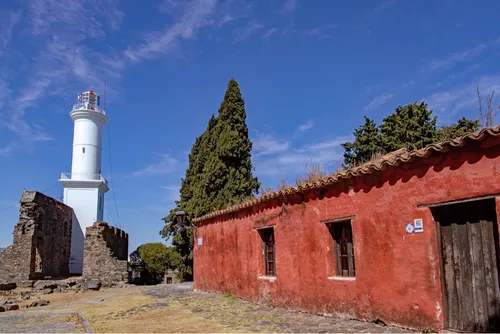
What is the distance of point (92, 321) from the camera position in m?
9.70

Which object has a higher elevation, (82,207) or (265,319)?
(82,207)

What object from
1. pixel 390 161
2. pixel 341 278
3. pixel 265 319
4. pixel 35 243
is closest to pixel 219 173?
pixel 35 243

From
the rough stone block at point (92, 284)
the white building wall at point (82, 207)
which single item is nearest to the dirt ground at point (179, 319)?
the rough stone block at point (92, 284)

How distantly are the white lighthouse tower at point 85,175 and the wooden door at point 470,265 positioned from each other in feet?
98.2

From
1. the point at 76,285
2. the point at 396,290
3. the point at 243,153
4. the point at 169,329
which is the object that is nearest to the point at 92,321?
the point at 169,329

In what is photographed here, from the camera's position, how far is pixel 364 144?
77.1 feet

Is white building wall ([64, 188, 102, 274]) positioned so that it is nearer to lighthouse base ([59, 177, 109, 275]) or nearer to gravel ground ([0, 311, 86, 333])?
lighthouse base ([59, 177, 109, 275])

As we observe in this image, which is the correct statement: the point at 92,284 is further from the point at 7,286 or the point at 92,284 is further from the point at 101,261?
the point at 7,286

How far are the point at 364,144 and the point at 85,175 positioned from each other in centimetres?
2216

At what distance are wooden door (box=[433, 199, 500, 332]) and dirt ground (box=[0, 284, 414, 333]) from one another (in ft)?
3.42

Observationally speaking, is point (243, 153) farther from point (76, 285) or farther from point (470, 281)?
point (470, 281)

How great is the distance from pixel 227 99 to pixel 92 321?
1547 cm

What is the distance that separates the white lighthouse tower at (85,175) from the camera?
33188mm

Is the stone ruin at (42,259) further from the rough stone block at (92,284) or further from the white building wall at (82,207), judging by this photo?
the white building wall at (82,207)
